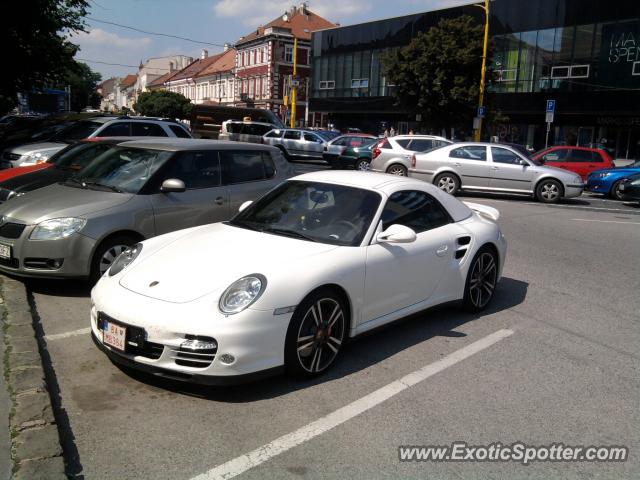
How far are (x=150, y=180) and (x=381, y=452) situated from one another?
4.35 meters

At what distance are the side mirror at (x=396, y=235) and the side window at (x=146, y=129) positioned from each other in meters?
8.81

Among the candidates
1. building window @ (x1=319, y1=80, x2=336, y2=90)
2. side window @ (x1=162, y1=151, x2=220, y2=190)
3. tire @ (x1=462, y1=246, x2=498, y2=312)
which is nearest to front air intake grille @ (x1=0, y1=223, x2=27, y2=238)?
side window @ (x1=162, y1=151, x2=220, y2=190)

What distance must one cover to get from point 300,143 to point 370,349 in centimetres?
2264

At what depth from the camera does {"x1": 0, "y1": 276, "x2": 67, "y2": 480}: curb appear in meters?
3.01

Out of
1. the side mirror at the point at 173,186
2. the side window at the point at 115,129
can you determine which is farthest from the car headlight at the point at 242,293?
the side window at the point at 115,129

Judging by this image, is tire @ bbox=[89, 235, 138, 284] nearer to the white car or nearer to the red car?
the white car

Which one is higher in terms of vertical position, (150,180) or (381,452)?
(150,180)

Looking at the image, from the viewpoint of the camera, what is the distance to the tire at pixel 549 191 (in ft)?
53.8

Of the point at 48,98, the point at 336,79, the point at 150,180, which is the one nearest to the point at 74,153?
the point at 150,180

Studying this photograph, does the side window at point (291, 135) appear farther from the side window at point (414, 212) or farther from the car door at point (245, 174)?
Result: the side window at point (414, 212)

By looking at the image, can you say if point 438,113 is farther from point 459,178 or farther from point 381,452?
point 381,452

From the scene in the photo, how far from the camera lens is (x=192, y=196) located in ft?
22.6

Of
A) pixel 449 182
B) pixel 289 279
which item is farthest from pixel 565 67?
pixel 289 279

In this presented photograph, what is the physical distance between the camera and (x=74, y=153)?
881cm
